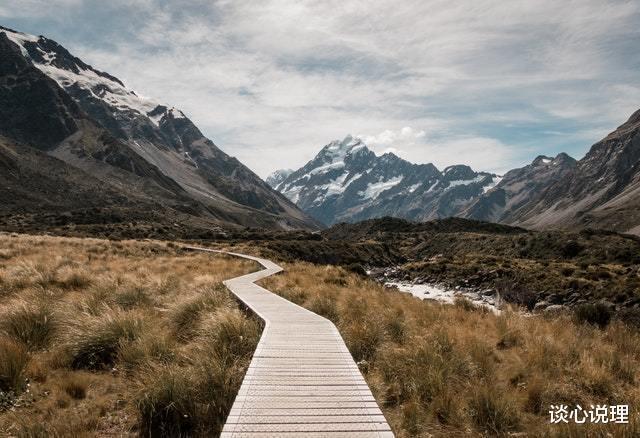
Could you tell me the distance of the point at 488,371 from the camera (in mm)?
8695

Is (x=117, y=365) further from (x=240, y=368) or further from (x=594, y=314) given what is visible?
(x=594, y=314)

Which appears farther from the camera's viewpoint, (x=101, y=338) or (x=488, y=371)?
(x=101, y=338)

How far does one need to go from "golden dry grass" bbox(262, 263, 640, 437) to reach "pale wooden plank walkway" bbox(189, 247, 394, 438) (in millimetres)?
767

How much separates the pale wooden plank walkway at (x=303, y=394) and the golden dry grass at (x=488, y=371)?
0.77 m

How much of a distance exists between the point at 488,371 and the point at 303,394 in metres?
4.11

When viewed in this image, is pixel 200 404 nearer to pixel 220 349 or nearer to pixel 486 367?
pixel 220 349

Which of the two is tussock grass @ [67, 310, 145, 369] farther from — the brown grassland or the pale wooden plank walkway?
the pale wooden plank walkway

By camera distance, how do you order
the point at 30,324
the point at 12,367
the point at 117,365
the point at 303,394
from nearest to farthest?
the point at 303,394 < the point at 12,367 < the point at 117,365 < the point at 30,324

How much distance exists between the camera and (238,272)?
26.2 metres

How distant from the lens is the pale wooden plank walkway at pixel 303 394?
18.2 ft

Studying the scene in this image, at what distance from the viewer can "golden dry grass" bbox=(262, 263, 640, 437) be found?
6648mm

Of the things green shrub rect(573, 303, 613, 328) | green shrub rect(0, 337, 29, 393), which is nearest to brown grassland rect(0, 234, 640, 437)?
green shrub rect(0, 337, 29, 393)

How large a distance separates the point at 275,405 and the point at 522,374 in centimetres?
522

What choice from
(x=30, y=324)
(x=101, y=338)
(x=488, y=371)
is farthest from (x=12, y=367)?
(x=488, y=371)
